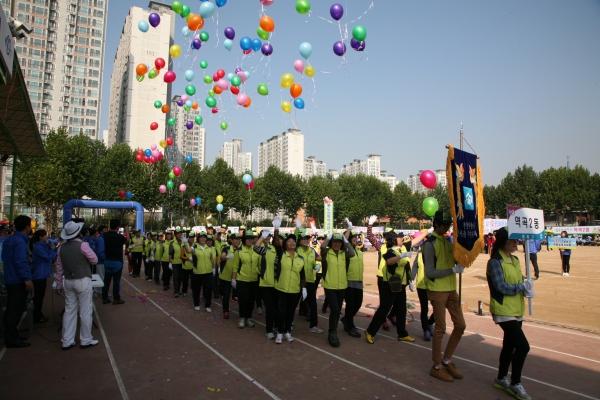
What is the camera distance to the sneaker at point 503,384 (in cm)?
458

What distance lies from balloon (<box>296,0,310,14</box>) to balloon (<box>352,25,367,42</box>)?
1.58 meters

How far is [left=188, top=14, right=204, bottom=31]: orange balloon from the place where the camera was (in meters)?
12.7

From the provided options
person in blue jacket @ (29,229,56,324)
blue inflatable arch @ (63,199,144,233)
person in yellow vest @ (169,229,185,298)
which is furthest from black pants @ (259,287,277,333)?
blue inflatable arch @ (63,199,144,233)

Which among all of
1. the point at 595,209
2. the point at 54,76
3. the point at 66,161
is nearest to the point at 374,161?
the point at 595,209

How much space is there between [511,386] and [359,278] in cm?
300

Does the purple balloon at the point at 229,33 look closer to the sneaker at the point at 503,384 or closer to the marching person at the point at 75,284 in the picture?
the marching person at the point at 75,284

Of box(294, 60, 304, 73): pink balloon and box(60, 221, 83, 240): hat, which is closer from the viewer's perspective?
box(60, 221, 83, 240): hat

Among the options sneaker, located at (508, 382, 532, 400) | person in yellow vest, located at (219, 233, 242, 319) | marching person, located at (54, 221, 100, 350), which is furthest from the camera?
person in yellow vest, located at (219, 233, 242, 319)

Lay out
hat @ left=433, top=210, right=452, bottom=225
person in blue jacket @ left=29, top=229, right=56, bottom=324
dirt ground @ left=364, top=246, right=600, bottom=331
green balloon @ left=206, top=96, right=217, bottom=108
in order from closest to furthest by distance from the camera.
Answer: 1. hat @ left=433, top=210, right=452, bottom=225
2. person in blue jacket @ left=29, top=229, right=56, bottom=324
3. dirt ground @ left=364, top=246, right=600, bottom=331
4. green balloon @ left=206, top=96, right=217, bottom=108

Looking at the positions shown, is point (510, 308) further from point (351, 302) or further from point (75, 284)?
point (75, 284)

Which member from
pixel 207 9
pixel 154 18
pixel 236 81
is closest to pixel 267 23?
pixel 207 9

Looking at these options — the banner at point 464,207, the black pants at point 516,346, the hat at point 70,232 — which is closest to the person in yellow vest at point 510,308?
the black pants at point 516,346

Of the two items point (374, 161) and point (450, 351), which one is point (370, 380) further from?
point (374, 161)

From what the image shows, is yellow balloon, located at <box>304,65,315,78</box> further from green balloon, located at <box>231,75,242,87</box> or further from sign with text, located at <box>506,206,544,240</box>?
sign with text, located at <box>506,206,544,240</box>
